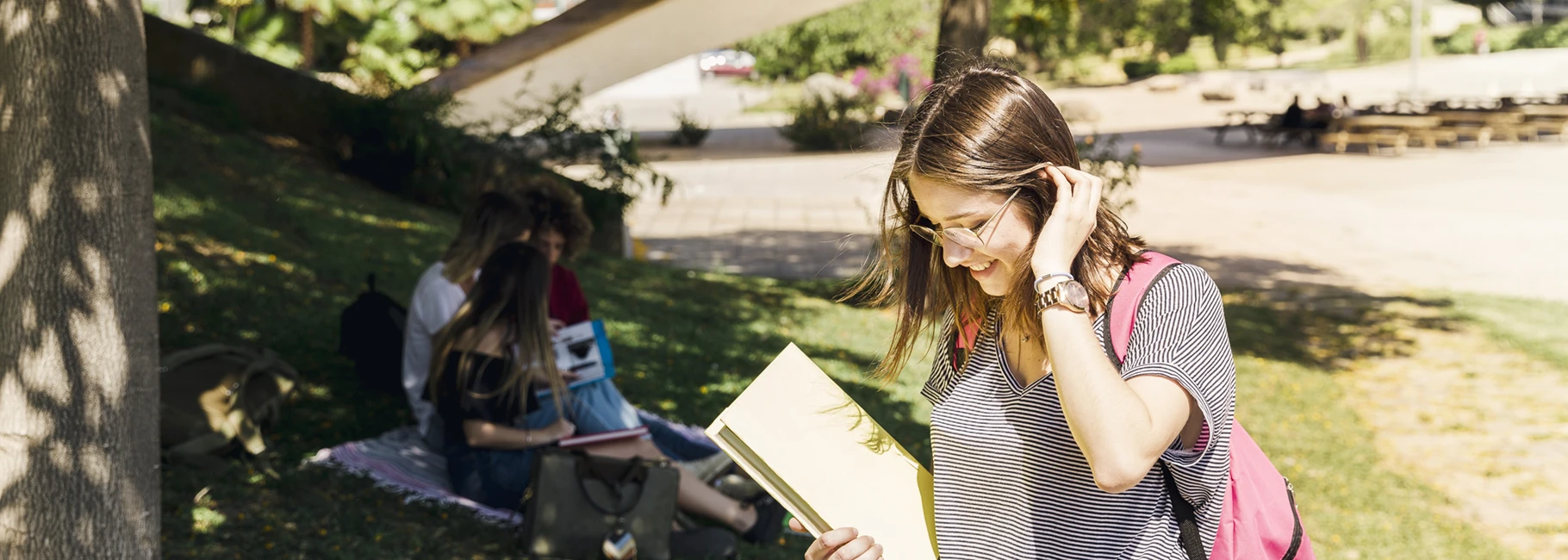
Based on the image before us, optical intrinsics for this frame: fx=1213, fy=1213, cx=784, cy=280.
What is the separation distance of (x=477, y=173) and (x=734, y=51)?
4312 centimetres

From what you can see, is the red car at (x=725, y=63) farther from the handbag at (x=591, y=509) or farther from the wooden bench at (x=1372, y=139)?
the handbag at (x=591, y=509)

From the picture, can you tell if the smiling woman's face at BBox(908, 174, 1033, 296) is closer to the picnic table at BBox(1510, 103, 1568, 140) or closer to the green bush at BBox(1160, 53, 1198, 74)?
the picnic table at BBox(1510, 103, 1568, 140)

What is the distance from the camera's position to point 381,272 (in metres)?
7.90

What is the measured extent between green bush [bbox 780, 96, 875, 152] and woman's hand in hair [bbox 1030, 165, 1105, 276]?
21.5 m

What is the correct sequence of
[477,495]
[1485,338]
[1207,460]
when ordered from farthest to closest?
1. [1485,338]
2. [477,495]
3. [1207,460]

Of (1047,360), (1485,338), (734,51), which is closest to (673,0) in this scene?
(1485,338)

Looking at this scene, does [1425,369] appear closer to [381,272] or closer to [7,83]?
[381,272]

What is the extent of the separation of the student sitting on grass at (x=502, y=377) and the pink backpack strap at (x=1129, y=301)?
2937 millimetres

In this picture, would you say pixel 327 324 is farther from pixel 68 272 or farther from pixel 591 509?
pixel 68 272

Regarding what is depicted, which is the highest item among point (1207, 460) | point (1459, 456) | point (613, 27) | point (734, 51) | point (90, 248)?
point (734, 51)

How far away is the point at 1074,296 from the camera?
5.15 ft

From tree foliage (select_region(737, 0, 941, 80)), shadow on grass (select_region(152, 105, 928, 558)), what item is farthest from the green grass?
tree foliage (select_region(737, 0, 941, 80))

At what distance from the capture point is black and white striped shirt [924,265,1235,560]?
5.26ft

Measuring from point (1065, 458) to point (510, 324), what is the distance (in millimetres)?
2945
